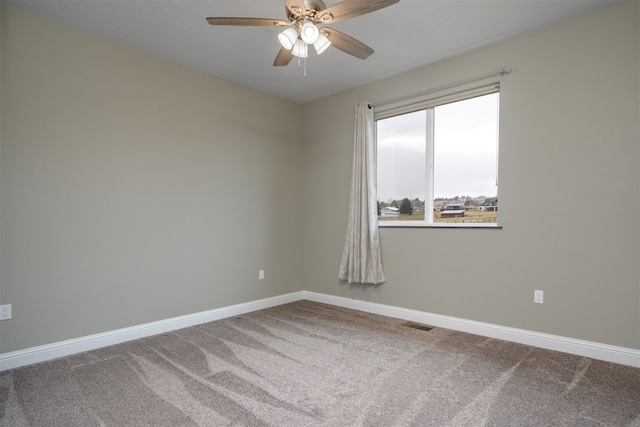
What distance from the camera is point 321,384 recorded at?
2.16m

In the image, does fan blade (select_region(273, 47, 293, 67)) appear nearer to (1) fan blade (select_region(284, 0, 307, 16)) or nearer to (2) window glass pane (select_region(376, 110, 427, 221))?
(1) fan blade (select_region(284, 0, 307, 16))

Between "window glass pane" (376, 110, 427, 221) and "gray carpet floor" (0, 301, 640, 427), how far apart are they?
4.55 feet

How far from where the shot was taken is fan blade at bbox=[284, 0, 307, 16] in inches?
74.1

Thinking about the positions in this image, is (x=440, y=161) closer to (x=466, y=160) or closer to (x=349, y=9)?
(x=466, y=160)

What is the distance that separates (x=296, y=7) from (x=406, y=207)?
7.83ft

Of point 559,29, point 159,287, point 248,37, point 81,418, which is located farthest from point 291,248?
point 559,29

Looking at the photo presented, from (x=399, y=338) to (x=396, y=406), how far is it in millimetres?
1116

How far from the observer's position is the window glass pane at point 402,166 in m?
3.63

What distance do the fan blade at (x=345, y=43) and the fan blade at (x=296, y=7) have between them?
19cm

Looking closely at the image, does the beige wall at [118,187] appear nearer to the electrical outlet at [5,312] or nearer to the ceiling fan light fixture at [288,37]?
the electrical outlet at [5,312]

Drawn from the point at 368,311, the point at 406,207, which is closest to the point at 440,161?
the point at 406,207

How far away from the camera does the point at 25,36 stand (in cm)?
250

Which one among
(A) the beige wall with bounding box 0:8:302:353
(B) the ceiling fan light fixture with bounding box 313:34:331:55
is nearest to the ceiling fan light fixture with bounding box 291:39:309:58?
(B) the ceiling fan light fixture with bounding box 313:34:331:55

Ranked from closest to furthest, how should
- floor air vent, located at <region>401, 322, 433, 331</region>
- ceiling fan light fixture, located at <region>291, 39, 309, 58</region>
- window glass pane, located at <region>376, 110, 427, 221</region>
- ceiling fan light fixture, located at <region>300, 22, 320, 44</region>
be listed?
ceiling fan light fixture, located at <region>300, 22, 320, 44</region> → ceiling fan light fixture, located at <region>291, 39, 309, 58</region> → floor air vent, located at <region>401, 322, 433, 331</region> → window glass pane, located at <region>376, 110, 427, 221</region>
